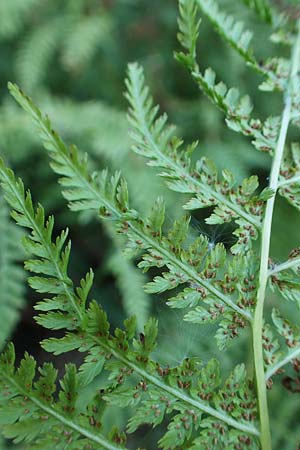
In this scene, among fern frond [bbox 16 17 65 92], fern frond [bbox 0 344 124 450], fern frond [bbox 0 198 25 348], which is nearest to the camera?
fern frond [bbox 0 344 124 450]

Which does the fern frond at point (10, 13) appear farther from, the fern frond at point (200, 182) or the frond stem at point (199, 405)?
the frond stem at point (199, 405)

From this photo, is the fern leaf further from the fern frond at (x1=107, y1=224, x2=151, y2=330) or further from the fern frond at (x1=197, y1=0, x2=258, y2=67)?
the fern frond at (x1=197, y1=0, x2=258, y2=67)

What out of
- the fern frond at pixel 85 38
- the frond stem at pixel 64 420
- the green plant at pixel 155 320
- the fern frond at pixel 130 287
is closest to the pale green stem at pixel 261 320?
the green plant at pixel 155 320

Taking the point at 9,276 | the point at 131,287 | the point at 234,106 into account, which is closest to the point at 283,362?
the point at 234,106

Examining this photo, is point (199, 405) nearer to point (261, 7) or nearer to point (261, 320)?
point (261, 320)

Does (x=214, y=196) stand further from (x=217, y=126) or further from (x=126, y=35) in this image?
(x=126, y=35)

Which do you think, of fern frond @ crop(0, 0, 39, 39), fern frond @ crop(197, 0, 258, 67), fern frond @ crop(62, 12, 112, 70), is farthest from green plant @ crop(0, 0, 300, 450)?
fern frond @ crop(0, 0, 39, 39)

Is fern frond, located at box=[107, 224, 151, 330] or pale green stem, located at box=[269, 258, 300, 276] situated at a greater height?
pale green stem, located at box=[269, 258, 300, 276]
